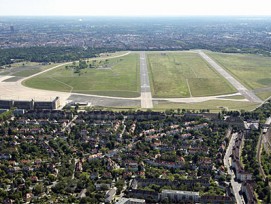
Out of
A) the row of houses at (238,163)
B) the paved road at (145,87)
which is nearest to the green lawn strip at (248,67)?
the paved road at (145,87)

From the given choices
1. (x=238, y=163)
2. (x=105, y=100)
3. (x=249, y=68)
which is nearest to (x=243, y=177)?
(x=238, y=163)

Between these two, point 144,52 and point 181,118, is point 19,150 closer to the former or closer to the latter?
point 181,118

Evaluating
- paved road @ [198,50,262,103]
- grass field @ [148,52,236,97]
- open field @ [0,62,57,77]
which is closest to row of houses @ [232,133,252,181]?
paved road @ [198,50,262,103]

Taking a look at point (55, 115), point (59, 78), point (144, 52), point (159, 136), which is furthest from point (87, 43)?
point (159, 136)

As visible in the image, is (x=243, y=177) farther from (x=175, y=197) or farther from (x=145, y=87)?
(x=145, y=87)

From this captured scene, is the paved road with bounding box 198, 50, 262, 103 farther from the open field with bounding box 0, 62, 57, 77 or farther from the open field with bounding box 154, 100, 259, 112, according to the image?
A: the open field with bounding box 0, 62, 57, 77

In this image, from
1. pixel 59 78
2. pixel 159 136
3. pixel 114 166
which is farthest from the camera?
pixel 59 78
